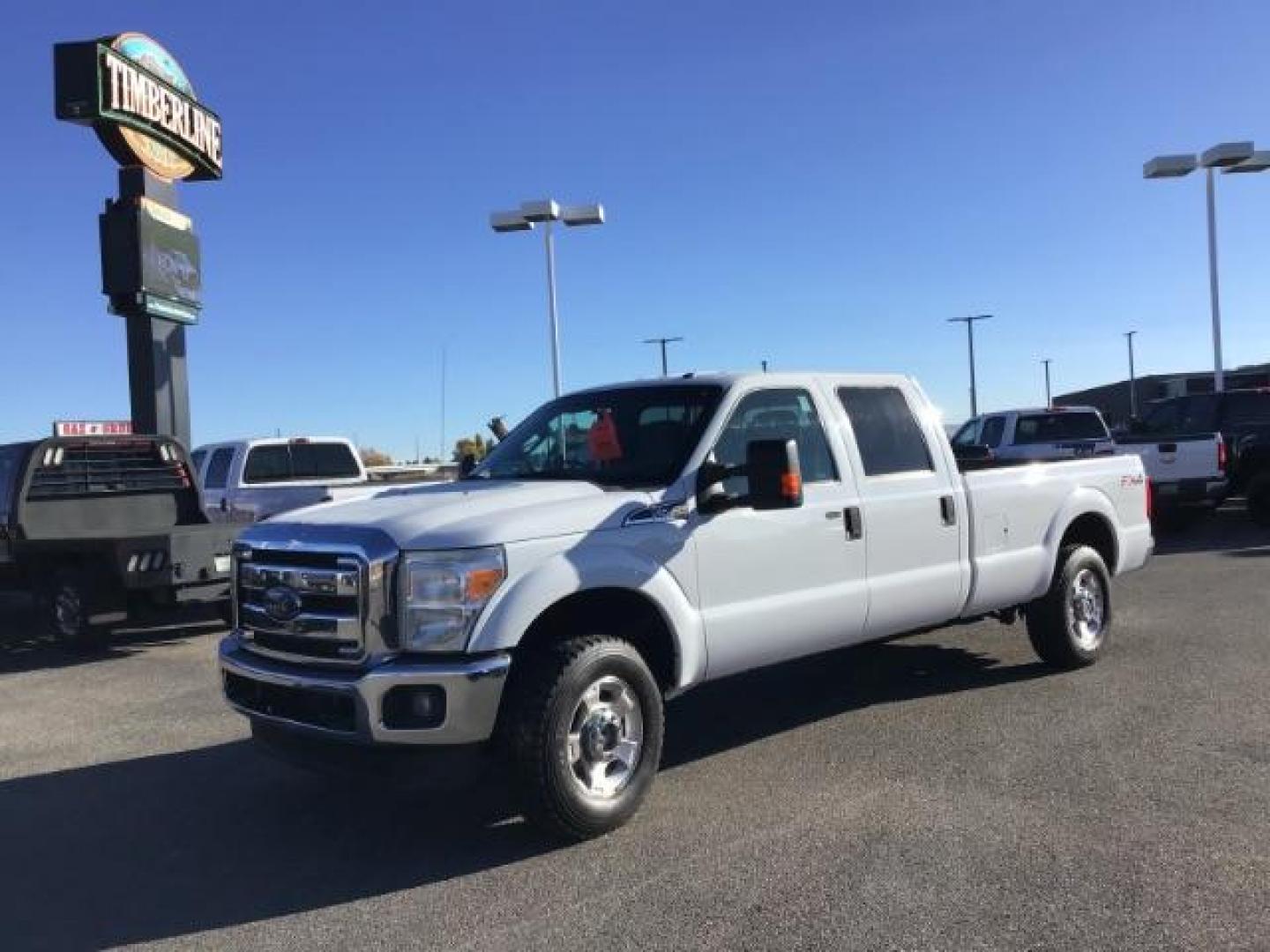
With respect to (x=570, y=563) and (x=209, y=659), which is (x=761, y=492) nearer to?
(x=570, y=563)

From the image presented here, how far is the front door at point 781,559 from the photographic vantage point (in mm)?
5266

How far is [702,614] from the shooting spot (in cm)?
518

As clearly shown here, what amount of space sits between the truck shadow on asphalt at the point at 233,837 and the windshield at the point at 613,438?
1.58 metres

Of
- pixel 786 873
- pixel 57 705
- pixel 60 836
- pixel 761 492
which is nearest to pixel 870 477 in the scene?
pixel 761 492

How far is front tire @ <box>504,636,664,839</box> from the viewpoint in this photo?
176 inches

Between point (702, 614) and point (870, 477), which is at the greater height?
point (870, 477)

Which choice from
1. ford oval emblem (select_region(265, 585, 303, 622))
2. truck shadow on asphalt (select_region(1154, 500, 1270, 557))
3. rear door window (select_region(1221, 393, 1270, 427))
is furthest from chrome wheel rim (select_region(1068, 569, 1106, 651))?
rear door window (select_region(1221, 393, 1270, 427))

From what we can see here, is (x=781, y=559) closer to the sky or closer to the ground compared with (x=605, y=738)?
closer to the sky

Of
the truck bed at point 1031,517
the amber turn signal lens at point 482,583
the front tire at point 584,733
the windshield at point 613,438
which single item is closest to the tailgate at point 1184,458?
the truck bed at point 1031,517

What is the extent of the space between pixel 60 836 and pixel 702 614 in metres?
3.15

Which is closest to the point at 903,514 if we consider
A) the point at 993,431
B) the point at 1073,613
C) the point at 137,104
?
the point at 1073,613

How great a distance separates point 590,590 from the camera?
4.78m

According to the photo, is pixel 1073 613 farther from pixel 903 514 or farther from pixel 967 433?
pixel 967 433

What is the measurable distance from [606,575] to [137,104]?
13973mm
